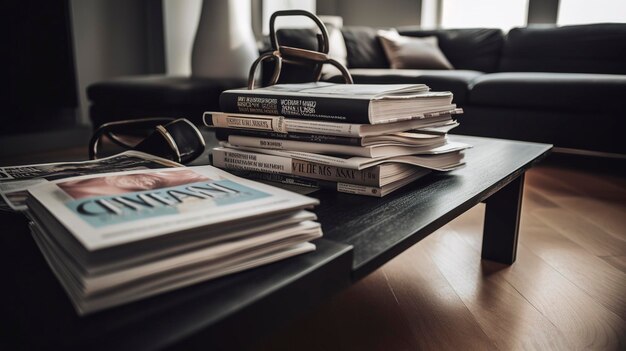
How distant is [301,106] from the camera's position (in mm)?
719

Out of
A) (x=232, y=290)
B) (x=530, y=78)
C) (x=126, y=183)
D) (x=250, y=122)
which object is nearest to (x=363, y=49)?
(x=530, y=78)

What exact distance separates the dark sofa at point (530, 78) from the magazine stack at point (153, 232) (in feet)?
6.82

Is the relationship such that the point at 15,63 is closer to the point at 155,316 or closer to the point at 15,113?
the point at 15,113

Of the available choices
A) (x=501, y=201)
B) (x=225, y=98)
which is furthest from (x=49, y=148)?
(x=501, y=201)

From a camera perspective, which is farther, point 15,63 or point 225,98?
point 15,63

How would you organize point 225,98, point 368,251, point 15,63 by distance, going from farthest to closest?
point 15,63 < point 225,98 < point 368,251

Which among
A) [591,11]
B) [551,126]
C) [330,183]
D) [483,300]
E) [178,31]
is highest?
[591,11]

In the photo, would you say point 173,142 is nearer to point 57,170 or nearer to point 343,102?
point 57,170

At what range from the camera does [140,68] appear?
3631 mm

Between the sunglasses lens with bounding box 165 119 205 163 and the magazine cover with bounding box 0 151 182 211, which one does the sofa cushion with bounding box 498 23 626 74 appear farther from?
the magazine cover with bounding box 0 151 182 211

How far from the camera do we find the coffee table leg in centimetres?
114

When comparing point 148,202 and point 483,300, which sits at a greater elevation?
point 148,202

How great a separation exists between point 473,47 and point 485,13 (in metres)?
0.84

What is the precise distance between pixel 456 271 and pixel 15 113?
2414 millimetres
